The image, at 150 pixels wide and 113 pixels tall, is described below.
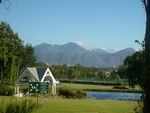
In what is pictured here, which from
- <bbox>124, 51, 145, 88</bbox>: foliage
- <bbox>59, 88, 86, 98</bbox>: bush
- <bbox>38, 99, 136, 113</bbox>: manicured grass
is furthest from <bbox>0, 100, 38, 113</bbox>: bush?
<bbox>59, 88, 86, 98</bbox>: bush

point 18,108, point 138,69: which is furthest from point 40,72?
point 138,69

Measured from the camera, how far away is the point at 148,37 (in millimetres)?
5891

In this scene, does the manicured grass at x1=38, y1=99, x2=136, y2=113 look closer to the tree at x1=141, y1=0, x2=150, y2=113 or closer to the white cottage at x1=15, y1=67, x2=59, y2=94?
the tree at x1=141, y1=0, x2=150, y2=113

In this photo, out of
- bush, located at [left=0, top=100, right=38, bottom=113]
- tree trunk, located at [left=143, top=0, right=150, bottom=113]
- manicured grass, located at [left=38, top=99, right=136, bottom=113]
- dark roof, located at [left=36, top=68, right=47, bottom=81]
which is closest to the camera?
tree trunk, located at [left=143, top=0, right=150, bottom=113]

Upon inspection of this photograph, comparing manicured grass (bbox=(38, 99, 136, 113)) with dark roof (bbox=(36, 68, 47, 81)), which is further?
dark roof (bbox=(36, 68, 47, 81))

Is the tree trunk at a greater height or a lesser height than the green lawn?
greater

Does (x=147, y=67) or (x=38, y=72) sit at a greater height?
(x=38, y=72)

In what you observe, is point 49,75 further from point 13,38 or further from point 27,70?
point 13,38

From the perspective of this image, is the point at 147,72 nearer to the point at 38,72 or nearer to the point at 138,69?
the point at 138,69

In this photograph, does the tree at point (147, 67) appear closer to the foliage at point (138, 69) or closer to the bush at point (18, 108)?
the foliage at point (138, 69)

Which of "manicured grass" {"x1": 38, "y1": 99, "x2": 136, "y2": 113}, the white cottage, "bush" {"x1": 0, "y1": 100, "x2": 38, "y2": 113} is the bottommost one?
"manicured grass" {"x1": 38, "y1": 99, "x2": 136, "y2": 113}

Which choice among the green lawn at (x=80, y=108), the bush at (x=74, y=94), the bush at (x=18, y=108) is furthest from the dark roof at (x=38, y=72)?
the bush at (x=18, y=108)

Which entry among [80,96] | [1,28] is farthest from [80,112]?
[1,28]

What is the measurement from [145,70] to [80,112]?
12.9 meters
